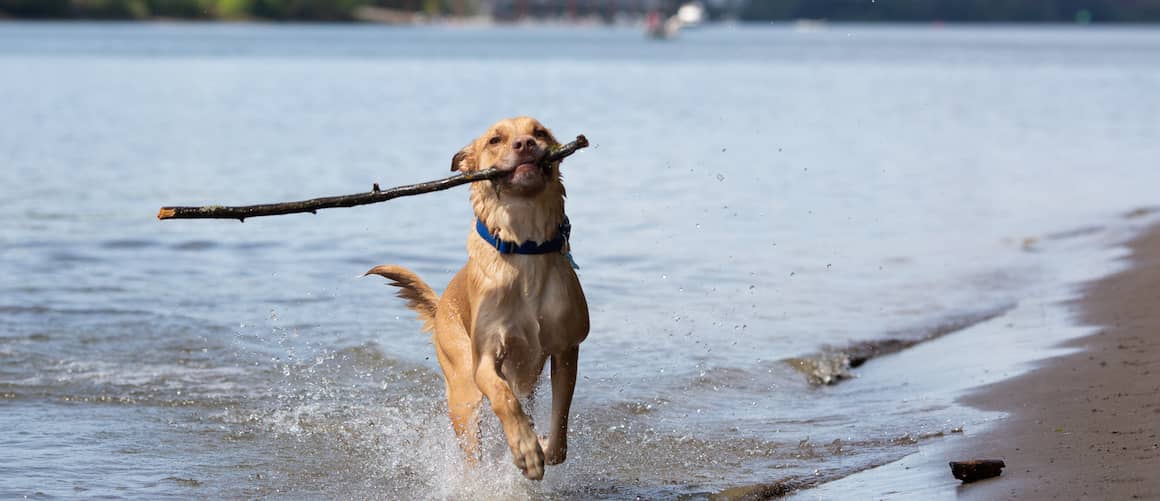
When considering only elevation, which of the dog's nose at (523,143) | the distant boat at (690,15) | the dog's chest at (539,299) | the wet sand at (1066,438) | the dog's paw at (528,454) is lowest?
the distant boat at (690,15)

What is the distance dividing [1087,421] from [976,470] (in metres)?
1.09

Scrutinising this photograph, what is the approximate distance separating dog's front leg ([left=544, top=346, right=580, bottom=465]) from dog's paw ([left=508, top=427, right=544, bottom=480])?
535 millimetres

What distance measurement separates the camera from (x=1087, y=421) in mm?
6664

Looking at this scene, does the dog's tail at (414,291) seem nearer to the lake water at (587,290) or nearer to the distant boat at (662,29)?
the lake water at (587,290)

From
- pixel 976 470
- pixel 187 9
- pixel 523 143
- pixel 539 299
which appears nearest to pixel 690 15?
pixel 187 9

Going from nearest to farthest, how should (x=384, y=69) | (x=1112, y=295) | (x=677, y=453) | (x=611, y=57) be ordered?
(x=677, y=453), (x=1112, y=295), (x=384, y=69), (x=611, y=57)

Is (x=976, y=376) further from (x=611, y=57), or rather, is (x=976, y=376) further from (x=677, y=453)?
(x=611, y=57)

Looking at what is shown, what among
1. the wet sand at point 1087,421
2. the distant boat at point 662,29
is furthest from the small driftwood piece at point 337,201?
the distant boat at point 662,29

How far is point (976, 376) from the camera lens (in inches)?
335

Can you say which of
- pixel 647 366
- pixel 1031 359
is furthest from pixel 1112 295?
pixel 647 366

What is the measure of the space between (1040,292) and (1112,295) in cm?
123

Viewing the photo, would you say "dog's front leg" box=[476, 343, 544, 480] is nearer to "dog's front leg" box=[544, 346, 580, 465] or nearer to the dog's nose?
"dog's front leg" box=[544, 346, 580, 465]

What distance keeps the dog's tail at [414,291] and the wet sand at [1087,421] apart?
2.63 meters

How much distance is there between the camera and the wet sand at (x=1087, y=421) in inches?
219
